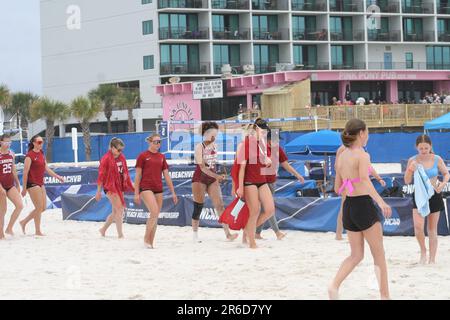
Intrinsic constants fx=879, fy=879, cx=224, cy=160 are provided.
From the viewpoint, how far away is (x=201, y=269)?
364 inches

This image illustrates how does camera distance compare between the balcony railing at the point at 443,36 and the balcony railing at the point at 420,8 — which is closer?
A: the balcony railing at the point at 420,8

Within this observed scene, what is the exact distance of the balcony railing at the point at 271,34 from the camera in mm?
61438

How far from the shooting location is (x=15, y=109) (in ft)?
209

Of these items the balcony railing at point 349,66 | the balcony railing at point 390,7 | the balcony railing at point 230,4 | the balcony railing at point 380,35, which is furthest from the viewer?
the balcony railing at point 390,7

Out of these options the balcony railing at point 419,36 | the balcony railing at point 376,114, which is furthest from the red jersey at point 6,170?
the balcony railing at point 419,36

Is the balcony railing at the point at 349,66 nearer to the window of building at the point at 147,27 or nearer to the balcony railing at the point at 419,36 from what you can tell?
the balcony railing at the point at 419,36

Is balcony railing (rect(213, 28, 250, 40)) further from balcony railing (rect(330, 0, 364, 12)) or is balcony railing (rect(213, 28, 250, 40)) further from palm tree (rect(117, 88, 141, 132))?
palm tree (rect(117, 88, 141, 132))

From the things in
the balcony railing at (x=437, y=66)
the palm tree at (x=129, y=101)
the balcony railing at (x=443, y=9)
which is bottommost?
the palm tree at (x=129, y=101)

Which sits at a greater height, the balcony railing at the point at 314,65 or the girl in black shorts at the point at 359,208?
the balcony railing at the point at 314,65

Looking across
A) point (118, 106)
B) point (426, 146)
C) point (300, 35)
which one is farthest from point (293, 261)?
point (300, 35)

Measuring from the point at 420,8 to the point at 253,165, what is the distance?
56624 mm

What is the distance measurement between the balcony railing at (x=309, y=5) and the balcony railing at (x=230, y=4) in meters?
3.61

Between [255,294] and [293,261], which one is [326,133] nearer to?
[293,261]
